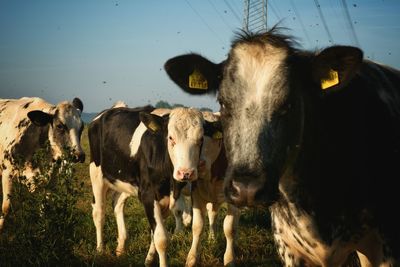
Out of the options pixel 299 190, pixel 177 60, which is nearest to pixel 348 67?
pixel 299 190

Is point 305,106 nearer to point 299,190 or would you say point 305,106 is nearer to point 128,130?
point 299,190

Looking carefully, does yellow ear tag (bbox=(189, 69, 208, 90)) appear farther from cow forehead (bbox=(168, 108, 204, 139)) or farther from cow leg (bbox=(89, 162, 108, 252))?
cow leg (bbox=(89, 162, 108, 252))

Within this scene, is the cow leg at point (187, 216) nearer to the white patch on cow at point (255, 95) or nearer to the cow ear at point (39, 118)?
the cow ear at point (39, 118)

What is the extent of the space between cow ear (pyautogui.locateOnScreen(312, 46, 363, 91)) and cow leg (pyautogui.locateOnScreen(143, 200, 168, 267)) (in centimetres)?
334

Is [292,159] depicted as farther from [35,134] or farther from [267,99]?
[35,134]

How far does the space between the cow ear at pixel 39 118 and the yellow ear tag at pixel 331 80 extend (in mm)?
5896

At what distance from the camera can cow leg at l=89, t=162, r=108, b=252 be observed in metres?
7.09

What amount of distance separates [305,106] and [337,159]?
17.9 inches

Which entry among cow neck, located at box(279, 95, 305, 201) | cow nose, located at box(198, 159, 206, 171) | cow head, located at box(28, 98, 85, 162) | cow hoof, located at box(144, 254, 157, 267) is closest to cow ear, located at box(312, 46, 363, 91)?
cow neck, located at box(279, 95, 305, 201)

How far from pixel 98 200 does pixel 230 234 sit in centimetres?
257

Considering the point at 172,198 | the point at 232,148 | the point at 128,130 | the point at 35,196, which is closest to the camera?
the point at 232,148

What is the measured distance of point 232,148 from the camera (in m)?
2.87

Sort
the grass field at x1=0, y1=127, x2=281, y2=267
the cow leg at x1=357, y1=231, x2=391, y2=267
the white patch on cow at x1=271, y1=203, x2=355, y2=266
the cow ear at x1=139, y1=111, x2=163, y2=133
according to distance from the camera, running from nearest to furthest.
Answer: the cow leg at x1=357, y1=231, x2=391, y2=267
the white patch on cow at x1=271, y1=203, x2=355, y2=266
the grass field at x1=0, y1=127, x2=281, y2=267
the cow ear at x1=139, y1=111, x2=163, y2=133

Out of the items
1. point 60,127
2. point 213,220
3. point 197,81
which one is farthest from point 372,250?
point 60,127
